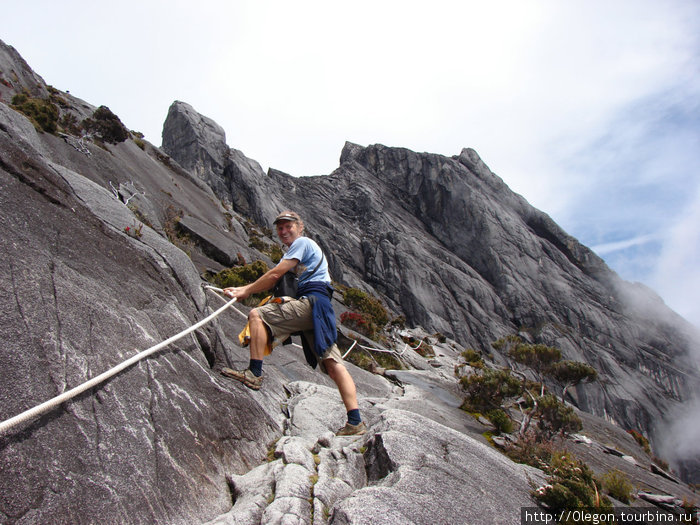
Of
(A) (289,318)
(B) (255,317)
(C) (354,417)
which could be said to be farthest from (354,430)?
(B) (255,317)

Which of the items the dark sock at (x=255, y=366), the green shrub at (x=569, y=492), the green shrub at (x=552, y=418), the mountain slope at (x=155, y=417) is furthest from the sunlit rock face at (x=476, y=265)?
the green shrub at (x=569, y=492)

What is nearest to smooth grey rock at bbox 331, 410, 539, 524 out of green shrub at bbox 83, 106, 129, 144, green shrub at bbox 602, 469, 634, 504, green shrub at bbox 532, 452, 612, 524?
green shrub at bbox 532, 452, 612, 524

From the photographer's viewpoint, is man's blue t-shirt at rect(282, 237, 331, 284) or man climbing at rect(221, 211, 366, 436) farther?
man's blue t-shirt at rect(282, 237, 331, 284)

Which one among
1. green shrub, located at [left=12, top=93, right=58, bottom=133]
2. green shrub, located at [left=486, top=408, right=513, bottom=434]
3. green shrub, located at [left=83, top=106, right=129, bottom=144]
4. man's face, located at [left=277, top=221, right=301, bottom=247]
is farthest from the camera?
green shrub, located at [left=83, top=106, right=129, bottom=144]

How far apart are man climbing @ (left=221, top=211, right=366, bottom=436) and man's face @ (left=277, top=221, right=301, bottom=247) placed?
31 centimetres

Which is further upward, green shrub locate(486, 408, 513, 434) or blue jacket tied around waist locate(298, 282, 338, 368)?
green shrub locate(486, 408, 513, 434)

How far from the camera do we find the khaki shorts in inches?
194

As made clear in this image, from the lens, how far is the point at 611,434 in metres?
21.5

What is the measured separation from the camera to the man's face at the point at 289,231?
5.61m

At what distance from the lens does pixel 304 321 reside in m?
5.05

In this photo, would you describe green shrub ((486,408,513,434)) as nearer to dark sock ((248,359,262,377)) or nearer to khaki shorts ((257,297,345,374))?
khaki shorts ((257,297,345,374))

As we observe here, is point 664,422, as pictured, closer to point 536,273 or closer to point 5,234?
point 536,273

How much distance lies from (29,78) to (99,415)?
35.7 m

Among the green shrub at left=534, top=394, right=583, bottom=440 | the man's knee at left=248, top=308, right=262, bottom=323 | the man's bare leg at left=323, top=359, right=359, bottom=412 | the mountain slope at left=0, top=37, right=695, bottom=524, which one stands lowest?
the mountain slope at left=0, top=37, right=695, bottom=524
